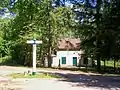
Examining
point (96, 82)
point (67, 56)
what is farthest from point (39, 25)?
point (96, 82)

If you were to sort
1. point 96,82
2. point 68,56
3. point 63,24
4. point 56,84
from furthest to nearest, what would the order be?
point 68,56 < point 63,24 < point 96,82 < point 56,84

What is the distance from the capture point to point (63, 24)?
157 feet

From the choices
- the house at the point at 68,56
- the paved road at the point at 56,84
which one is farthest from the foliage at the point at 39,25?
the paved road at the point at 56,84

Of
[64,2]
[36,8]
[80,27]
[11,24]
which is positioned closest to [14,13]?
[11,24]

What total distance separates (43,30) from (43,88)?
29.9 m

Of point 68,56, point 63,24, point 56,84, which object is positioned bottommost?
point 56,84

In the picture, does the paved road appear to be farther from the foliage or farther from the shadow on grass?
the foliage

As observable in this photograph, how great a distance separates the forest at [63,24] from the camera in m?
39.9

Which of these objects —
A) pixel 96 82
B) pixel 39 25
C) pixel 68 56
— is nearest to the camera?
pixel 96 82

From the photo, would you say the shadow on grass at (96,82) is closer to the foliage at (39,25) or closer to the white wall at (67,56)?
the foliage at (39,25)

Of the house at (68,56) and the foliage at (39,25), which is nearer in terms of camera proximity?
the foliage at (39,25)

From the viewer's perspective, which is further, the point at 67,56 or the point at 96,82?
the point at 67,56

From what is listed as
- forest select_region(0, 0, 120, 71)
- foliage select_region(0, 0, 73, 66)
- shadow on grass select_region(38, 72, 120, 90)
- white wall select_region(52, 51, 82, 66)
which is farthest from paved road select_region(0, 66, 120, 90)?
white wall select_region(52, 51, 82, 66)

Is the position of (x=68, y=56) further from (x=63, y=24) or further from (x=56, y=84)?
(x=56, y=84)
